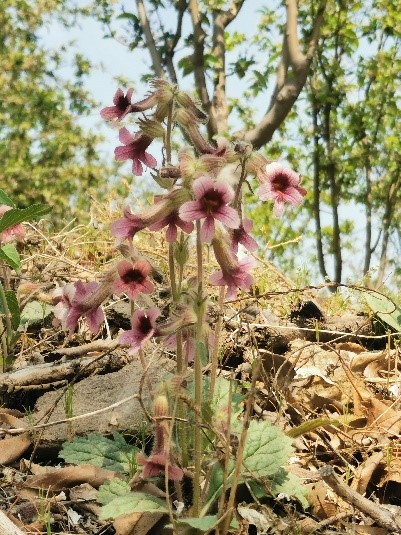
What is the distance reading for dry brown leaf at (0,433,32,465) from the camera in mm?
2170

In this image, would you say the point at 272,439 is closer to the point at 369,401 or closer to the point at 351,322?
the point at 369,401

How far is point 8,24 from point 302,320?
1426 centimetres

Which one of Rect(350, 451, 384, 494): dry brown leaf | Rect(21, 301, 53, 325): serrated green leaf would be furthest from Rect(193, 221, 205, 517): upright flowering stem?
Rect(21, 301, 53, 325): serrated green leaf

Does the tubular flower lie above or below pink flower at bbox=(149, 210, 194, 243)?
below

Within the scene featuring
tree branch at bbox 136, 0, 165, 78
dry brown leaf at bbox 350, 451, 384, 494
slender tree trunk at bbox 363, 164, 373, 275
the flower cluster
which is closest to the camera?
the flower cluster

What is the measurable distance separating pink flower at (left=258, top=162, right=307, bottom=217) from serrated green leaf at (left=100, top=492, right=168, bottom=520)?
714 millimetres

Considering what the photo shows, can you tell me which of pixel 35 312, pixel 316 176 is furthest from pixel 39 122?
pixel 35 312

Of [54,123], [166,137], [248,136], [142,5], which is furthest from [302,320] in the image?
[54,123]

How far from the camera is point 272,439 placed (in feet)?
6.12

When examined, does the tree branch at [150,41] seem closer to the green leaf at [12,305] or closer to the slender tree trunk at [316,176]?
the slender tree trunk at [316,176]

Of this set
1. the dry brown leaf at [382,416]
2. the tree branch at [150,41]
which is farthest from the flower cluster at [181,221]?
the tree branch at [150,41]

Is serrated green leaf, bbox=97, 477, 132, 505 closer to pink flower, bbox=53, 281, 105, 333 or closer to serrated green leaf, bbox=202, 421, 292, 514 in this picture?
serrated green leaf, bbox=202, 421, 292, 514

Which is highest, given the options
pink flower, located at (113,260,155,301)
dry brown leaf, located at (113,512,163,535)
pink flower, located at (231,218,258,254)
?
pink flower, located at (231,218,258,254)

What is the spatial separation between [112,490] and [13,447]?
56 cm
